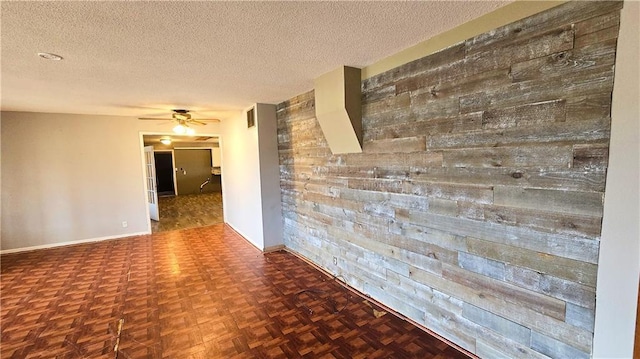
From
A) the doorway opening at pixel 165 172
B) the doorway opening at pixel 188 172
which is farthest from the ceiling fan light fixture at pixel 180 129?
the doorway opening at pixel 165 172

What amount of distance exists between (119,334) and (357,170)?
2.51m

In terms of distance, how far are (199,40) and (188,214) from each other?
630cm

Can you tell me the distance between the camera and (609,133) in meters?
1.27

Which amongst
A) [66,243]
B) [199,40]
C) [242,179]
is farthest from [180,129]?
[199,40]

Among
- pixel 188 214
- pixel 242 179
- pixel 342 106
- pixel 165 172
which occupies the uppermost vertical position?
pixel 342 106

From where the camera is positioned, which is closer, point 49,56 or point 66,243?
point 49,56

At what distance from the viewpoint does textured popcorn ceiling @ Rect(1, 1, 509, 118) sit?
1.54 metres

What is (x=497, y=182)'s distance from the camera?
5.52 ft

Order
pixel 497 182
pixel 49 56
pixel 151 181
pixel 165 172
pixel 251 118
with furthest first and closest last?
pixel 165 172 < pixel 151 181 < pixel 251 118 < pixel 49 56 < pixel 497 182

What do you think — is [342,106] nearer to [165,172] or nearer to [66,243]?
[66,243]

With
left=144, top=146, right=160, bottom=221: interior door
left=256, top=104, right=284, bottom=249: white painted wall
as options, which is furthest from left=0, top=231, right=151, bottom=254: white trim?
left=256, top=104, right=284, bottom=249: white painted wall

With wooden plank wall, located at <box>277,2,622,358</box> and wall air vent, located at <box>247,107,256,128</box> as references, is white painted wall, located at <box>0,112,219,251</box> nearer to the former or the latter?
wall air vent, located at <box>247,107,256,128</box>

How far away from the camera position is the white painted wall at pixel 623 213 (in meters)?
1.20

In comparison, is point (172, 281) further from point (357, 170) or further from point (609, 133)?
point (609, 133)
